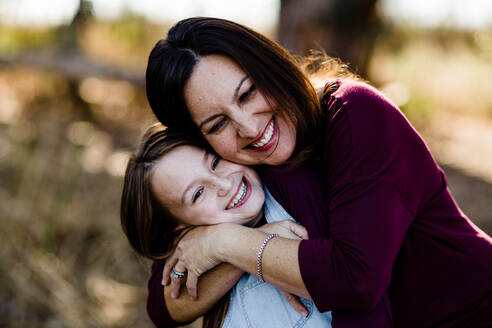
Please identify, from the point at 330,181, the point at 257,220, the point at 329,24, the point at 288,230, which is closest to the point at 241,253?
the point at 288,230

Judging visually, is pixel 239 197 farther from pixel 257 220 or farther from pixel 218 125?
pixel 218 125

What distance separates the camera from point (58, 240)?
458 centimetres

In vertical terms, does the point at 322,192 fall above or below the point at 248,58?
below

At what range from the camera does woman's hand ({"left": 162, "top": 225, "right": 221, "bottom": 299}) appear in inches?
76.2

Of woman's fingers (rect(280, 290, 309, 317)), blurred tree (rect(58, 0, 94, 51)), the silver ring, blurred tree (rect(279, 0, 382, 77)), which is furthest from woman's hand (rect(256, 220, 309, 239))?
blurred tree (rect(58, 0, 94, 51))

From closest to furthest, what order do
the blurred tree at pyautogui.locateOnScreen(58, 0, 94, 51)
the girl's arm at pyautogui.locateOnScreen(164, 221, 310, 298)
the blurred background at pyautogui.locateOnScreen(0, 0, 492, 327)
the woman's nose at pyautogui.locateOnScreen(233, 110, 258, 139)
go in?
the girl's arm at pyautogui.locateOnScreen(164, 221, 310, 298) < the woman's nose at pyautogui.locateOnScreen(233, 110, 258, 139) < the blurred background at pyautogui.locateOnScreen(0, 0, 492, 327) < the blurred tree at pyautogui.locateOnScreen(58, 0, 94, 51)

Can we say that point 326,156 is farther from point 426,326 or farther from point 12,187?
point 12,187

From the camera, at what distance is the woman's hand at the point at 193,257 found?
1.93 m

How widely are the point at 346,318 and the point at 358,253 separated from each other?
0.88 feet

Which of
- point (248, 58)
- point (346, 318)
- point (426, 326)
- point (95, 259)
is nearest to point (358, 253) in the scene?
point (346, 318)

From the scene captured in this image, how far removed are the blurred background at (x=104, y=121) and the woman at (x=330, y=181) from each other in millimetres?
1383

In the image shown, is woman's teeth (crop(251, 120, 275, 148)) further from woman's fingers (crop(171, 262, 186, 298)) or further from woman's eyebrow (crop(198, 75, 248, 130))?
woman's fingers (crop(171, 262, 186, 298))

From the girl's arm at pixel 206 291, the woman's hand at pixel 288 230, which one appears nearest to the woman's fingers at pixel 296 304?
the girl's arm at pixel 206 291

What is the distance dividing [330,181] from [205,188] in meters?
0.57
